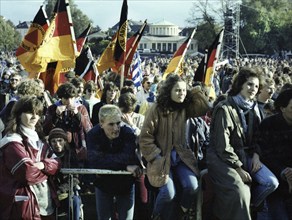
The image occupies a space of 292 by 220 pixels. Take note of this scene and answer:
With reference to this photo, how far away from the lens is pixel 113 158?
17.1 feet

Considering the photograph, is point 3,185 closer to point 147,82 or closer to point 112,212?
point 112,212

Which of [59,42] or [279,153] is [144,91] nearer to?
[59,42]

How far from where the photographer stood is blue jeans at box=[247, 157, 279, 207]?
16.6 feet

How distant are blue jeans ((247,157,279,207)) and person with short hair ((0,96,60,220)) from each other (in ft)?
6.49

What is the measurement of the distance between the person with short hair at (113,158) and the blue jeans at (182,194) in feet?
1.06

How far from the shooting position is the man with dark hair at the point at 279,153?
5254mm

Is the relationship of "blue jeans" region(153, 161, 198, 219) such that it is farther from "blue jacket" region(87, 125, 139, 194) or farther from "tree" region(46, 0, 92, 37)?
"tree" region(46, 0, 92, 37)

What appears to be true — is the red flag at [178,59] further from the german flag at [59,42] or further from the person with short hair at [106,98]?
the person with short hair at [106,98]

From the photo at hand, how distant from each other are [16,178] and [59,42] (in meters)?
4.96

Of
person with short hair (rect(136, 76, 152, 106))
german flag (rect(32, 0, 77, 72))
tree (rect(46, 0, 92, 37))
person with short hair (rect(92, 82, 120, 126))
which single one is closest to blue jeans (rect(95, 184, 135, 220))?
person with short hair (rect(92, 82, 120, 126))

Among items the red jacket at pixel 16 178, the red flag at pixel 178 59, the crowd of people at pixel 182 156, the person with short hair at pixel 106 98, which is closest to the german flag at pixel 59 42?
the person with short hair at pixel 106 98

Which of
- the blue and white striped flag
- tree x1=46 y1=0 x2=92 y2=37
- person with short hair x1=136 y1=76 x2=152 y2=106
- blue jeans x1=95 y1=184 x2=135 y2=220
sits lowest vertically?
blue jeans x1=95 y1=184 x2=135 y2=220

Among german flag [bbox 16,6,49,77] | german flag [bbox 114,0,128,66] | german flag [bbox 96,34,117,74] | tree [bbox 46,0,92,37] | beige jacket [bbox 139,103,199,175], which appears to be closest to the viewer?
beige jacket [bbox 139,103,199,175]

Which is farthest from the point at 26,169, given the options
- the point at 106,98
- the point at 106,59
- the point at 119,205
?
the point at 106,59
